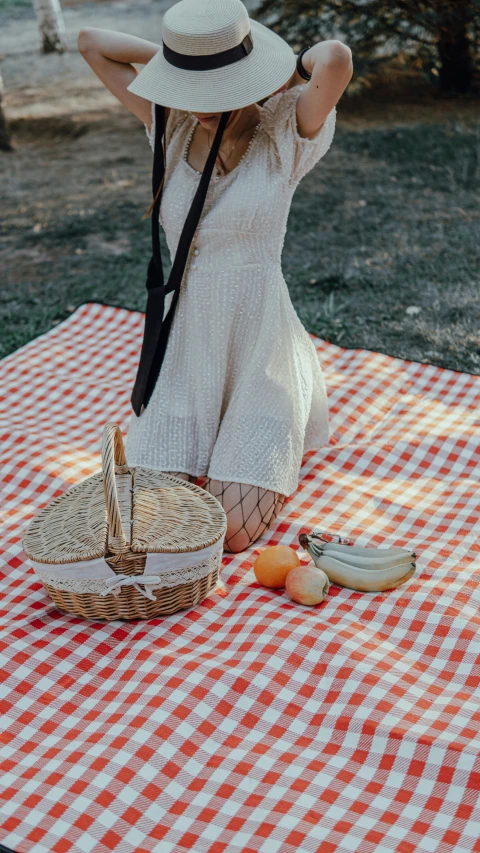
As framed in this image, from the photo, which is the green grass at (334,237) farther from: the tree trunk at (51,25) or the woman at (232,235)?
the woman at (232,235)

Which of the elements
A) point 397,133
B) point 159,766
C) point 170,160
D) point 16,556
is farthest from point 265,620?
point 397,133

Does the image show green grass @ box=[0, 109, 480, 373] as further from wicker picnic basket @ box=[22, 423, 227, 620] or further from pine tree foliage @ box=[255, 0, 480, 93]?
wicker picnic basket @ box=[22, 423, 227, 620]

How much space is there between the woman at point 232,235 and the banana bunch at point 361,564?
24cm

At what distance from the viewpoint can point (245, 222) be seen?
2699 millimetres

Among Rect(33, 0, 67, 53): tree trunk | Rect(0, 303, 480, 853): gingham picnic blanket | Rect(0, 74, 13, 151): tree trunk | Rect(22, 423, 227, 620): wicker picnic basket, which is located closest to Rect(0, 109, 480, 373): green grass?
Rect(0, 74, 13, 151): tree trunk

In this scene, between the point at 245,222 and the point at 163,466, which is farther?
the point at 163,466

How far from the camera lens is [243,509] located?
110 inches

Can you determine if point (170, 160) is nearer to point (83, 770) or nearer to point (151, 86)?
point (151, 86)

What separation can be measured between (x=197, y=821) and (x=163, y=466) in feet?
4.04

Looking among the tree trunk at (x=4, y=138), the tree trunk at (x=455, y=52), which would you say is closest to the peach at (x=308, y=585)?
the tree trunk at (x=455, y=52)

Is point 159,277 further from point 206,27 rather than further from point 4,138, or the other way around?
point 4,138

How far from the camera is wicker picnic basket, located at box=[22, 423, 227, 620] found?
2330 millimetres

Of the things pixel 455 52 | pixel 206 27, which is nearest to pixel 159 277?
pixel 206 27

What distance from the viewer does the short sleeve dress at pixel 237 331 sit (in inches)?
106
